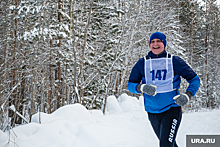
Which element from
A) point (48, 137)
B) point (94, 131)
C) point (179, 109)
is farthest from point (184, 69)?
point (48, 137)

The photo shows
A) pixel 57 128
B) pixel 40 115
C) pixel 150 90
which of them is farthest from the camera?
pixel 40 115

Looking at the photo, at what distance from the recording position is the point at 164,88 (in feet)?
7.48

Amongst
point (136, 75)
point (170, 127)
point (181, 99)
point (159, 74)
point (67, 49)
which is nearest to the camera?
point (181, 99)

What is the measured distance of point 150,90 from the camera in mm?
2205

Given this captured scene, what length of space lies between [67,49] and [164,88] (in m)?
4.48

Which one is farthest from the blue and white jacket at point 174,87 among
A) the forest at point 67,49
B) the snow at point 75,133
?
the forest at point 67,49

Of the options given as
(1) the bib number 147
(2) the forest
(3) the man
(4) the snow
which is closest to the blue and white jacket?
(3) the man

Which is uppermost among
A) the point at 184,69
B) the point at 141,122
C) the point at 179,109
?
the point at 184,69

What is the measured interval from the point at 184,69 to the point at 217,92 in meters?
21.8

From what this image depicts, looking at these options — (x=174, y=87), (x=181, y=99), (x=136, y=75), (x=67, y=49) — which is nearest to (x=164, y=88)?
(x=174, y=87)

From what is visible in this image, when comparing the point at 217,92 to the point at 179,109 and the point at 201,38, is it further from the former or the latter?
the point at 179,109

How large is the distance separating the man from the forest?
199cm

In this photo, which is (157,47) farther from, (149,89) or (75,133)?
(75,133)

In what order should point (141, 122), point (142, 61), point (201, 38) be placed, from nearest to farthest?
point (142, 61) → point (141, 122) → point (201, 38)
